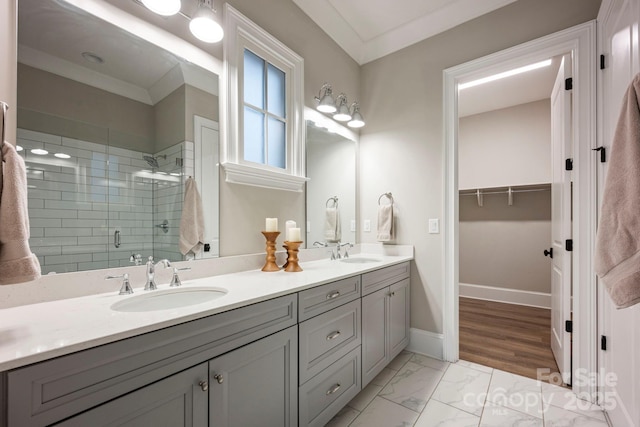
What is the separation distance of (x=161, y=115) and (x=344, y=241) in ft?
5.60

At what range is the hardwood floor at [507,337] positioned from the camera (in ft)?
7.19

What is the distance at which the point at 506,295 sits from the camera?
3.70 m

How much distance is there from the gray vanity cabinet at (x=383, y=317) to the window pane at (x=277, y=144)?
3.17 ft

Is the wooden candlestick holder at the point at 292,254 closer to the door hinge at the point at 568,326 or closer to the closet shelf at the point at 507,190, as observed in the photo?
the door hinge at the point at 568,326

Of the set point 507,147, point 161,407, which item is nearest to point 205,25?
point 161,407

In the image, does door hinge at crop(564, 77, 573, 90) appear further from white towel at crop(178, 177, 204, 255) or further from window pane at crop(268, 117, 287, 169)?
white towel at crop(178, 177, 204, 255)

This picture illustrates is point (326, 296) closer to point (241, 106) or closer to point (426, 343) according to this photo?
point (241, 106)

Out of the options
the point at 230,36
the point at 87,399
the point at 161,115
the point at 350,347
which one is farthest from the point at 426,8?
the point at 87,399

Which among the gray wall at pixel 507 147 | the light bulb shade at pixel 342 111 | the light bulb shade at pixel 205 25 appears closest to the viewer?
the light bulb shade at pixel 205 25

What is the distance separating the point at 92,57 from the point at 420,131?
220 cm

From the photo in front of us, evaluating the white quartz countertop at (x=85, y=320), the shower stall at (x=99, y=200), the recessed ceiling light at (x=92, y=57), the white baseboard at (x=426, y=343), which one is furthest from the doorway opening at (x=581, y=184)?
the recessed ceiling light at (x=92, y=57)

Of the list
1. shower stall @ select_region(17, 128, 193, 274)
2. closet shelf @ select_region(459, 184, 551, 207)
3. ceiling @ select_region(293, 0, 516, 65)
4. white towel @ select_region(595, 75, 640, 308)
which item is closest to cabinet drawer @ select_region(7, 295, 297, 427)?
shower stall @ select_region(17, 128, 193, 274)

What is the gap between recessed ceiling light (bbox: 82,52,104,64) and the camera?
1167mm

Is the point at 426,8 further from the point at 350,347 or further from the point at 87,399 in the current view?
the point at 87,399
